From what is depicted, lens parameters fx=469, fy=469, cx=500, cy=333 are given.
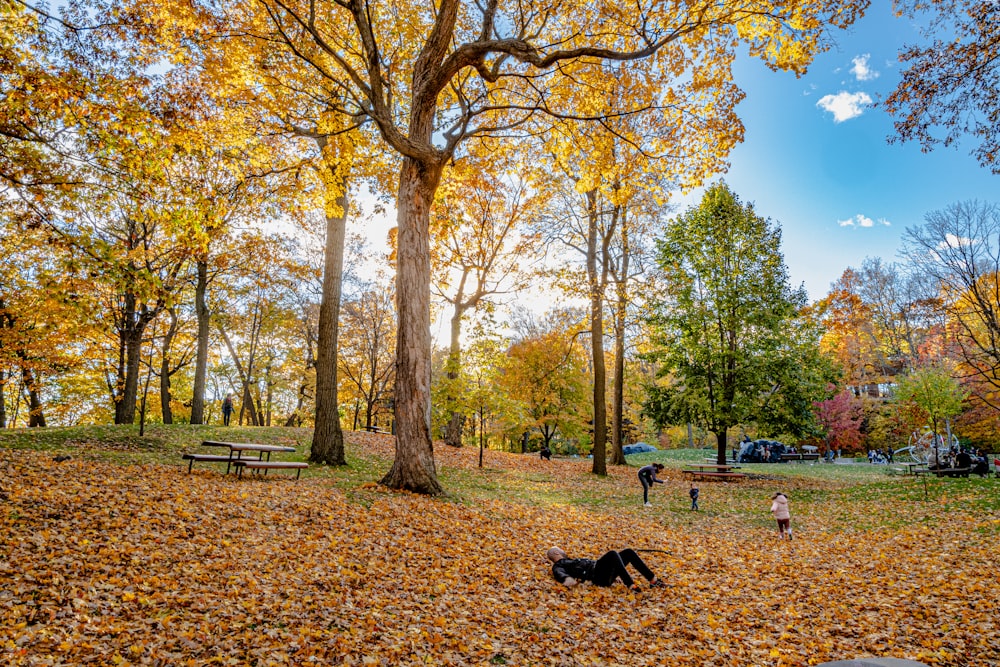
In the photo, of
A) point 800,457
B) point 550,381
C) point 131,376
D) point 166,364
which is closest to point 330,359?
point 131,376

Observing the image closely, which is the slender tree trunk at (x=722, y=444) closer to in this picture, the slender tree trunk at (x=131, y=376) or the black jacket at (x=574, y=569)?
the black jacket at (x=574, y=569)

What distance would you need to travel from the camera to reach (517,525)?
890 cm

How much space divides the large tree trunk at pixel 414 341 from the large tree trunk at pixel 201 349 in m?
12.8

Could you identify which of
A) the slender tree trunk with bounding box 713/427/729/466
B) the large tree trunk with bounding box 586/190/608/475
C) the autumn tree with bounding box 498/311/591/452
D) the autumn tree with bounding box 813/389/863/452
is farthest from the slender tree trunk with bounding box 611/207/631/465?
the autumn tree with bounding box 813/389/863/452

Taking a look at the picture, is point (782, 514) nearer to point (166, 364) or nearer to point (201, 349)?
point (201, 349)

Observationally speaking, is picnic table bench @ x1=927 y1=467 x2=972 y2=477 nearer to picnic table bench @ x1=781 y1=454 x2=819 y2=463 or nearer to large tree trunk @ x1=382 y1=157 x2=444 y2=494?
picnic table bench @ x1=781 y1=454 x2=819 y2=463

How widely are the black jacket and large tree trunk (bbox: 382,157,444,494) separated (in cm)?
375

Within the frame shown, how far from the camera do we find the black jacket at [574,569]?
6363 millimetres

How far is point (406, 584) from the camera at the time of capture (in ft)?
17.9

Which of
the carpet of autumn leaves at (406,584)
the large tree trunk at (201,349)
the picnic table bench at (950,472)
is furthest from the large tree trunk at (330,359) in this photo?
the picnic table bench at (950,472)

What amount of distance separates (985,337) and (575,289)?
86.8 ft

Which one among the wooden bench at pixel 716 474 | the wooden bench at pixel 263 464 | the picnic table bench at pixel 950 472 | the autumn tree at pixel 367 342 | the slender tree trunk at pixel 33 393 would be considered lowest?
the wooden bench at pixel 716 474

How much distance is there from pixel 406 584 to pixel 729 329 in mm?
16981

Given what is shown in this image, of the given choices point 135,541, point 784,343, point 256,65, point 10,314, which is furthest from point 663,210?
point 10,314
